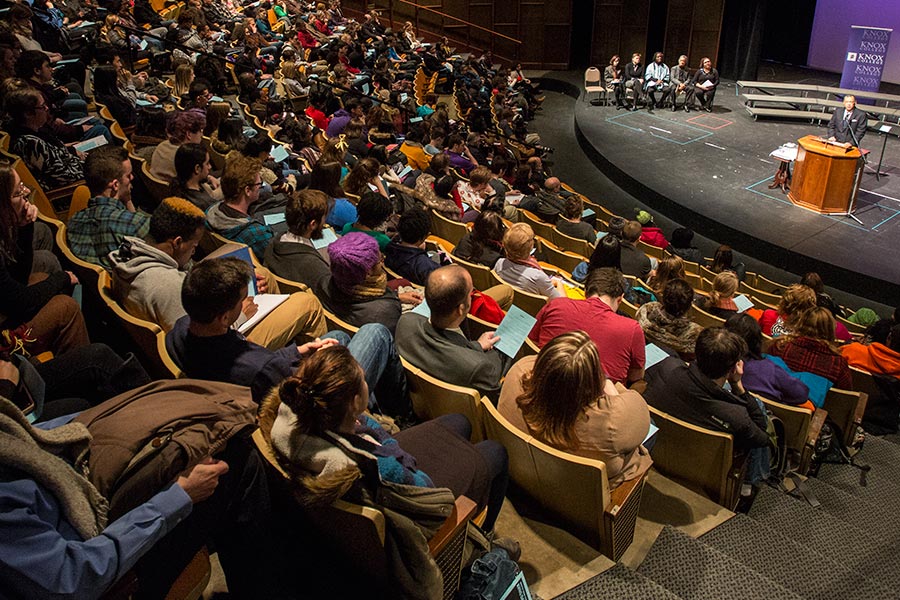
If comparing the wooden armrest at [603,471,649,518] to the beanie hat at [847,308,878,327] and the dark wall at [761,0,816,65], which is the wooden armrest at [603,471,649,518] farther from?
the dark wall at [761,0,816,65]

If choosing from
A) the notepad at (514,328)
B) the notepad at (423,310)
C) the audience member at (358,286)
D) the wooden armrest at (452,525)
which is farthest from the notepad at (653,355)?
the wooden armrest at (452,525)

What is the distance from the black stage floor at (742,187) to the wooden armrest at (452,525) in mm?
6351

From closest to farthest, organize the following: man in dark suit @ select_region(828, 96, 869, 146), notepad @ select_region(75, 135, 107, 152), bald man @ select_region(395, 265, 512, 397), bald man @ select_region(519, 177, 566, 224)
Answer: bald man @ select_region(395, 265, 512, 397)
notepad @ select_region(75, 135, 107, 152)
bald man @ select_region(519, 177, 566, 224)
man in dark suit @ select_region(828, 96, 869, 146)

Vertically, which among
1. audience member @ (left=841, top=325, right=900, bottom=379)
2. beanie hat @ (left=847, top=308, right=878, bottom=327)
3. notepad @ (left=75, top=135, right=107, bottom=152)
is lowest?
beanie hat @ (left=847, top=308, right=878, bottom=327)

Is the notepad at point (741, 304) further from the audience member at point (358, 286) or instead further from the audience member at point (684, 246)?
the audience member at point (358, 286)

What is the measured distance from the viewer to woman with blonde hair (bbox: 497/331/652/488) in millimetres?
2301

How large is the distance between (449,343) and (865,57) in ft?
36.8

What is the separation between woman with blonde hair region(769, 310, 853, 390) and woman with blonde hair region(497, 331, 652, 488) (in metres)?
1.89

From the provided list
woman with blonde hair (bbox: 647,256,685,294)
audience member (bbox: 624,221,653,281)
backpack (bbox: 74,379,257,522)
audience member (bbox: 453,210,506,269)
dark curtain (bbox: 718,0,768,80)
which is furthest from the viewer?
dark curtain (bbox: 718,0,768,80)

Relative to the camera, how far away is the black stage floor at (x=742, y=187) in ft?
23.6

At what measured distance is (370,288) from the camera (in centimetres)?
306

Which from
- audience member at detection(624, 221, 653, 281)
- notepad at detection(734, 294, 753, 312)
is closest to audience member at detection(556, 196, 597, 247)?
audience member at detection(624, 221, 653, 281)

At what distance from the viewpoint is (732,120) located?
11.9 metres

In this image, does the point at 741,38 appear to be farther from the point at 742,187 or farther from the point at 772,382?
the point at 772,382
